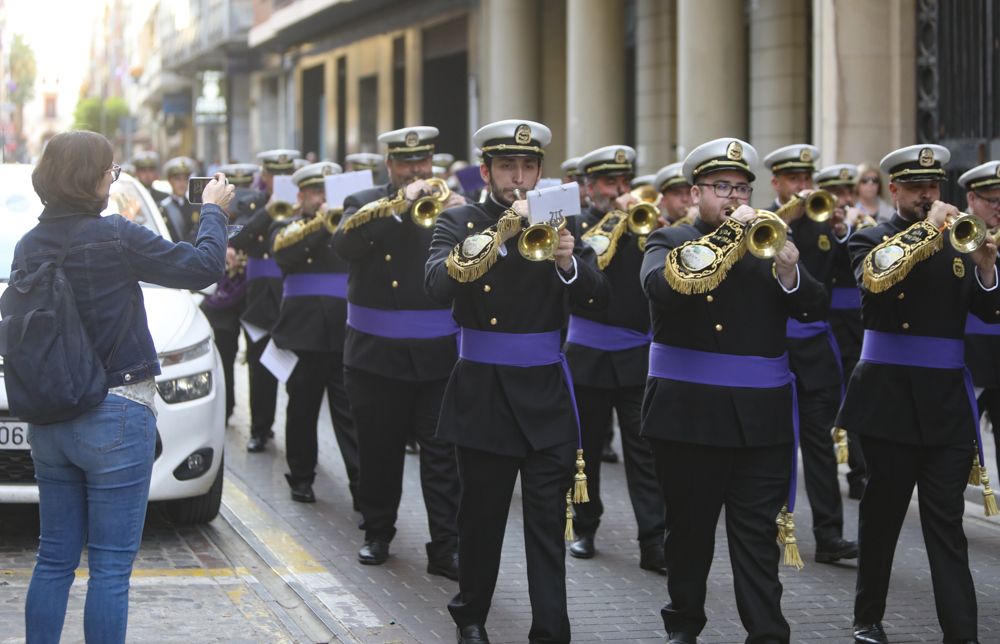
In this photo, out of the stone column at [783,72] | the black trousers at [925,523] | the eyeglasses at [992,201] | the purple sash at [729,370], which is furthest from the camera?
the stone column at [783,72]

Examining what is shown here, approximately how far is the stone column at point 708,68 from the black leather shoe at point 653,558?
1180 centimetres

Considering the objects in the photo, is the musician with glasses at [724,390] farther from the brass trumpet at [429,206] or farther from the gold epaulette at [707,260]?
the brass trumpet at [429,206]

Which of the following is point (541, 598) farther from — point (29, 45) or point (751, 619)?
point (29, 45)

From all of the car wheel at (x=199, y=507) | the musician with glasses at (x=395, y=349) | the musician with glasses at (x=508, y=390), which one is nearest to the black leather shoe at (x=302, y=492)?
the car wheel at (x=199, y=507)

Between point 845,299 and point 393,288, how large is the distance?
2881 mm

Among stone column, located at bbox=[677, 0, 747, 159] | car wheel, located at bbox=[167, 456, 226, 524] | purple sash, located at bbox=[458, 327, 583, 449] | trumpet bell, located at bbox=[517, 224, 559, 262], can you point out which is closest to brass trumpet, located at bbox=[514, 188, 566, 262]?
trumpet bell, located at bbox=[517, 224, 559, 262]

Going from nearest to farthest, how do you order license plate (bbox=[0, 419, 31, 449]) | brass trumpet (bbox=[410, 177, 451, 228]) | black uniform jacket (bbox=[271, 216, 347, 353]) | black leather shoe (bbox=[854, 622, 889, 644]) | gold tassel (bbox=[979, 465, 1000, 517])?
black leather shoe (bbox=[854, 622, 889, 644]) < gold tassel (bbox=[979, 465, 1000, 517]) < license plate (bbox=[0, 419, 31, 449]) < brass trumpet (bbox=[410, 177, 451, 228]) < black uniform jacket (bbox=[271, 216, 347, 353])

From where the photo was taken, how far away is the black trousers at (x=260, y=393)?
36.5 feet

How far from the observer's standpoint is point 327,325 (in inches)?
370

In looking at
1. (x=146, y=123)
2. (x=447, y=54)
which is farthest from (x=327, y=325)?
(x=146, y=123)

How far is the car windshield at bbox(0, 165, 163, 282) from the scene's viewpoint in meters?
8.33

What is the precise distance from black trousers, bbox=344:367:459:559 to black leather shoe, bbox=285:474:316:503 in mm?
1541

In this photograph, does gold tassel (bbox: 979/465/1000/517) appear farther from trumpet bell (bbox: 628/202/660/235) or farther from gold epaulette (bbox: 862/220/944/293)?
trumpet bell (bbox: 628/202/660/235)

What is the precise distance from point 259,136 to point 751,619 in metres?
43.7
